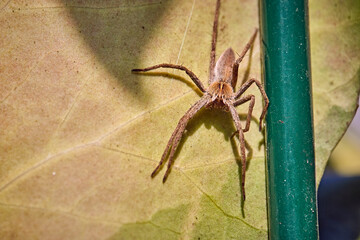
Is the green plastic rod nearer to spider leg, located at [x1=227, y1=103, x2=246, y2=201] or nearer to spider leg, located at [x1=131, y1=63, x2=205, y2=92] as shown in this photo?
spider leg, located at [x1=227, y1=103, x2=246, y2=201]

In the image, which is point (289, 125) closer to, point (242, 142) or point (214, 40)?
point (242, 142)

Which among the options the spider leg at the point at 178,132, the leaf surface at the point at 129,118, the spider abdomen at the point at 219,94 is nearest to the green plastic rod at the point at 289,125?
the leaf surface at the point at 129,118

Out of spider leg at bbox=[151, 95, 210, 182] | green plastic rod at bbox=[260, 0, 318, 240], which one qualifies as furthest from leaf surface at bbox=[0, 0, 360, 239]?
green plastic rod at bbox=[260, 0, 318, 240]

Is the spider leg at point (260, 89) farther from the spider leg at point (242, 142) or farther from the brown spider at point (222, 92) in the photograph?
the spider leg at point (242, 142)

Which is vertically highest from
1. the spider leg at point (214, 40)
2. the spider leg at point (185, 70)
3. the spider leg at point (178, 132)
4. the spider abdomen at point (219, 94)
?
the spider leg at point (214, 40)

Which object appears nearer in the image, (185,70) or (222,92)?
(185,70)

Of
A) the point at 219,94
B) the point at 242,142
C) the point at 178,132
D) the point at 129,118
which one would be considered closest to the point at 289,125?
the point at 242,142

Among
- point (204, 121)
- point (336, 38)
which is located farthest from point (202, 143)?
point (336, 38)
